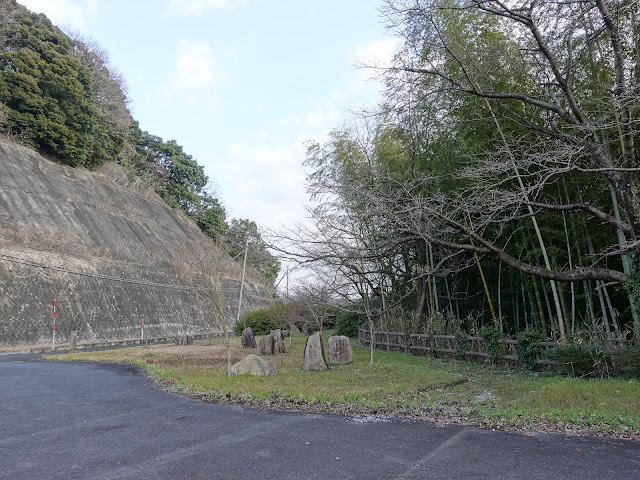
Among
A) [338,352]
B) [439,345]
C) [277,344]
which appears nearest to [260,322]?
[277,344]

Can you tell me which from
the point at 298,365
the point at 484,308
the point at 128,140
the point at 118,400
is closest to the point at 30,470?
the point at 118,400

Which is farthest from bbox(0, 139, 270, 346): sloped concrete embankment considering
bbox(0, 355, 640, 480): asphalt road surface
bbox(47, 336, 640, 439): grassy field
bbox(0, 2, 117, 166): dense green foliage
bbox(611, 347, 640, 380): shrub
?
bbox(611, 347, 640, 380): shrub

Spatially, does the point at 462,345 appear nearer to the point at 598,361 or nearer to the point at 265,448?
the point at 598,361

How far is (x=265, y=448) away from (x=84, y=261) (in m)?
18.3

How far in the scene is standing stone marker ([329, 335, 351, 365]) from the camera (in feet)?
33.9

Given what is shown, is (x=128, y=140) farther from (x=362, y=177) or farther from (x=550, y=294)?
(x=550, y=294)

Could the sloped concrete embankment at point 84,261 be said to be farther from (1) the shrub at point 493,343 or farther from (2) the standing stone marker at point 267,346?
(1) the shrub at point 493,343

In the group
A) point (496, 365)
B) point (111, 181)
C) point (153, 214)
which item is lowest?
point (496, 365)

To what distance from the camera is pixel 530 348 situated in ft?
27.0

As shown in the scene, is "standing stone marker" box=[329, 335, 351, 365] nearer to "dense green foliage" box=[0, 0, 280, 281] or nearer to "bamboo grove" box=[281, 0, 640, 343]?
"bamboo grove" box=[281, 0, 640, 343]

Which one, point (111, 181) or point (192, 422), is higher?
point (111, 181)

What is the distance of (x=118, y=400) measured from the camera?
5.98 m

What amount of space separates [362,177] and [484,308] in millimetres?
4931

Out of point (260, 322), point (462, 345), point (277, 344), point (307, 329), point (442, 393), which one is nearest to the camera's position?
point (442, 393)
